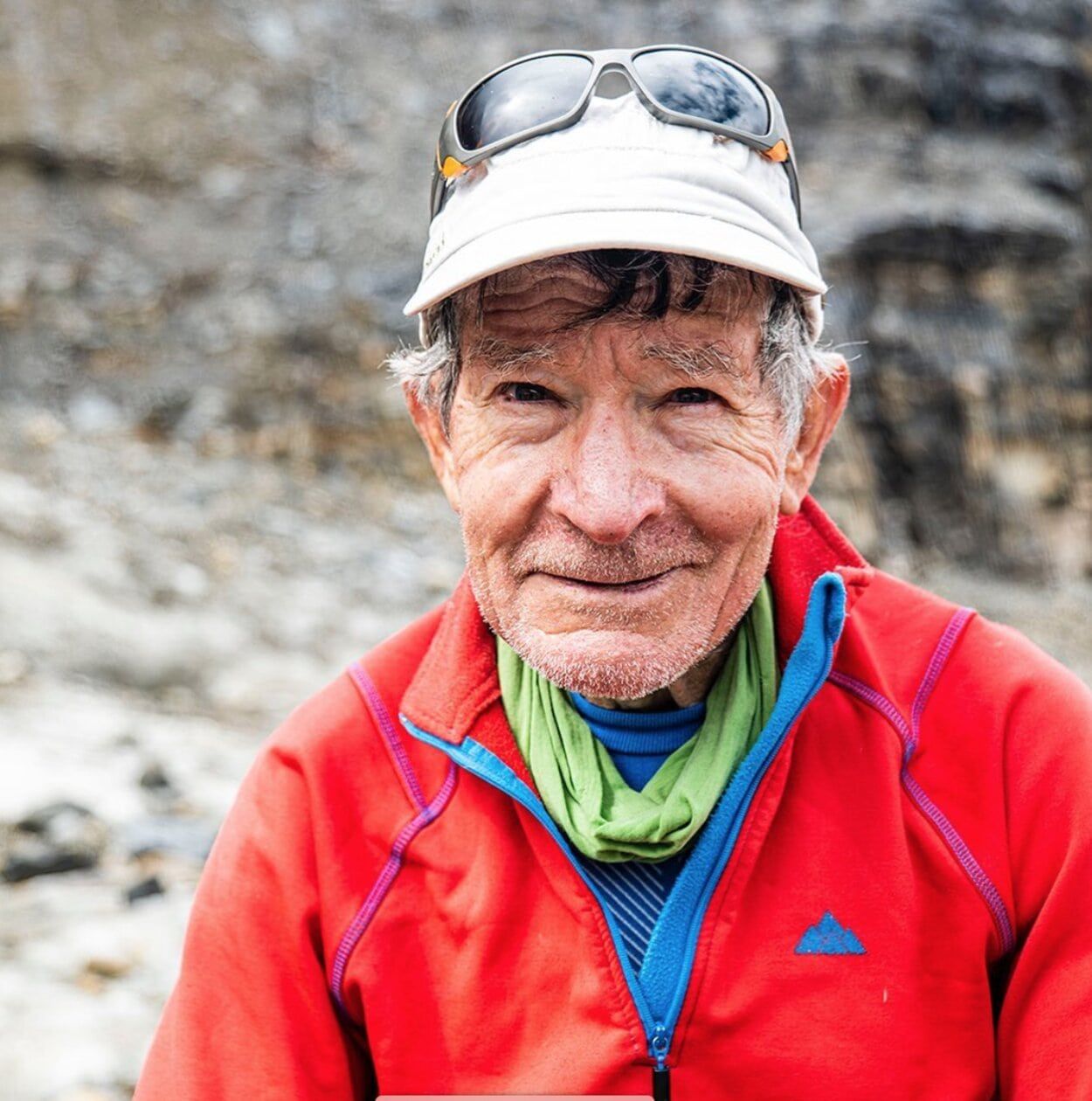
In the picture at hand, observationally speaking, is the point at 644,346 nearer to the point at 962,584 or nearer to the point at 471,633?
the point at 471,633

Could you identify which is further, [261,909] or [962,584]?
[962,584]

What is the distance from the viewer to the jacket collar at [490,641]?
87.0 inches

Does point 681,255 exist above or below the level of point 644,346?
above

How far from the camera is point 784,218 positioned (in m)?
2.08

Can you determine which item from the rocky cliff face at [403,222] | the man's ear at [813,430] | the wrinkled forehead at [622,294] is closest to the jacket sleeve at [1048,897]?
the man's ear at [813,430]

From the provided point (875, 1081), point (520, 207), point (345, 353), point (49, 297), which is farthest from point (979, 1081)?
point (49, 297)

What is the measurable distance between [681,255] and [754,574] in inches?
22.3

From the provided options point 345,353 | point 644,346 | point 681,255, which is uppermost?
point 345,353

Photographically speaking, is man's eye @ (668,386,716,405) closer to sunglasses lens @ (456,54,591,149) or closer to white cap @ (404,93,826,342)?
white cap @ (404,93,826,342)

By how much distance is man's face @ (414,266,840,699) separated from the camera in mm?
→ 2014

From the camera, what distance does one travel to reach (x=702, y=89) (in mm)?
2082

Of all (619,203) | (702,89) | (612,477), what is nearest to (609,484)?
(612,477)

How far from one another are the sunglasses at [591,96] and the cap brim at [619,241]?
0.19 meters

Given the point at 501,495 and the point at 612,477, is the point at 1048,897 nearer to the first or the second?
the point at 612,477
